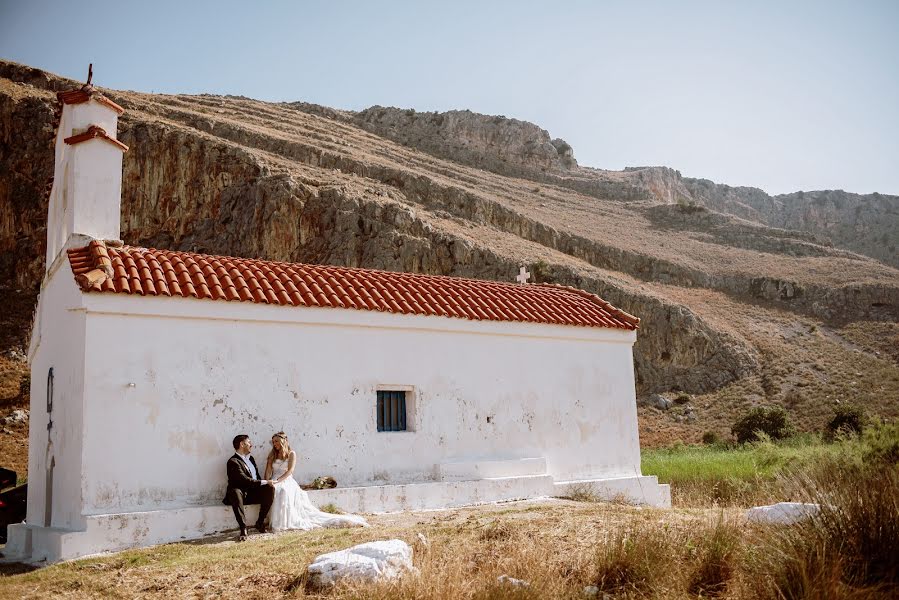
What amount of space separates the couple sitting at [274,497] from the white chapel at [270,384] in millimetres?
420

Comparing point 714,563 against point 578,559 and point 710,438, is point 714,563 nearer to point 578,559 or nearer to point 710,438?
point 578,559

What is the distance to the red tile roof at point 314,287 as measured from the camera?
11.5 metres

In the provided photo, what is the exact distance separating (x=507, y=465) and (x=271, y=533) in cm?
516

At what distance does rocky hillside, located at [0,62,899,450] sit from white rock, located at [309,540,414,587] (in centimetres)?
3349

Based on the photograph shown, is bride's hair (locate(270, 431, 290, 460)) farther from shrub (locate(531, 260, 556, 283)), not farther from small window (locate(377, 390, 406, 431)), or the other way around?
shrub (locate(531, 260, 556, 283))

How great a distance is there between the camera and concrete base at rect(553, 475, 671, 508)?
1512 centimetres

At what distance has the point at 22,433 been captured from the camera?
110 feet

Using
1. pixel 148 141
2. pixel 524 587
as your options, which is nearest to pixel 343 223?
pixel 148 141

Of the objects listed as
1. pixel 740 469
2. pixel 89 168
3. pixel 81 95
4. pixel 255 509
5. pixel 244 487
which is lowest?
pixel 740 469

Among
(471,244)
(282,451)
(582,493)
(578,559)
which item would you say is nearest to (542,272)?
(471,244)

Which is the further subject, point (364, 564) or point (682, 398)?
point (682, 398)

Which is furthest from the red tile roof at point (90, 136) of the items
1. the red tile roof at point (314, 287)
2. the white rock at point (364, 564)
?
the white rock at point (364, 564)

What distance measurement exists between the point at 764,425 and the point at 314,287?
92.4 ft

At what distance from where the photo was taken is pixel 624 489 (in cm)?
1587
